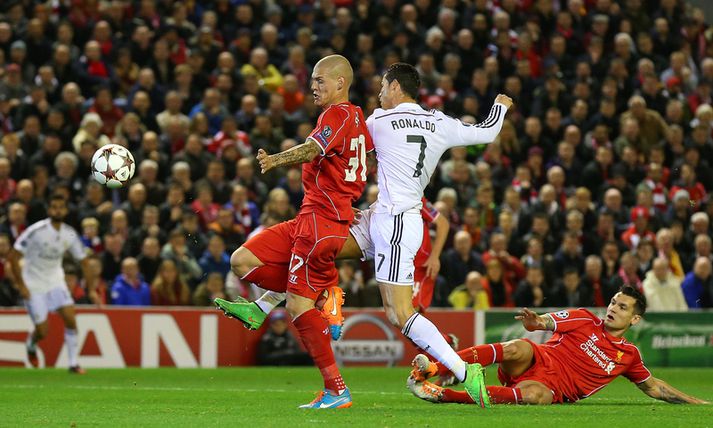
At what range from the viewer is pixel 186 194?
17.4m

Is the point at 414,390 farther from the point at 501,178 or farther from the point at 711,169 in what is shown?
the point at 711,169

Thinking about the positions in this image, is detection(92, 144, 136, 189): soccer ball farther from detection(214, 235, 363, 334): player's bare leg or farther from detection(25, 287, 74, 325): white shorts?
detection(25, 287, 74, 325): white shorts

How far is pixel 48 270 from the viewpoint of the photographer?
50.8 ft

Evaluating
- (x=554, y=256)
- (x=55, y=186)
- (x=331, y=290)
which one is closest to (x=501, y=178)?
(x=554, y=256)

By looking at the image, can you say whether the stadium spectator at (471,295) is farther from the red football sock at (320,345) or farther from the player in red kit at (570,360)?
the red football sock at (320,345)

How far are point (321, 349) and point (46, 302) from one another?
6769 mm

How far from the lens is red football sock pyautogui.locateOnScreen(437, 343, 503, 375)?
376 inches

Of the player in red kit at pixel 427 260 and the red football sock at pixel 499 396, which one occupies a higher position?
the player in red kit at pixel 427 260

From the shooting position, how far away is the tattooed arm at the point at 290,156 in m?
8.62

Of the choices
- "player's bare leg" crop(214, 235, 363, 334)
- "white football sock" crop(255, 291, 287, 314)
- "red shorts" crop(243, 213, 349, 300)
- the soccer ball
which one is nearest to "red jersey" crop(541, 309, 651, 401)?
"player's bare leg" crop(214, 235, 363, 334)

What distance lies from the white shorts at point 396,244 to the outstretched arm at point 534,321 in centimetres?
86

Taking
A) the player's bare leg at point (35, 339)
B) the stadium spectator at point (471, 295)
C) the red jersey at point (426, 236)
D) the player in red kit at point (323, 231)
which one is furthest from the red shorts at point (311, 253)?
the stadium spectator at point (471, 295)

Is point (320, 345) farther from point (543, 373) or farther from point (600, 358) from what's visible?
point (600, 358)

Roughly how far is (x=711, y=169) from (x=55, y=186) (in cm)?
1013
